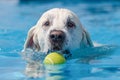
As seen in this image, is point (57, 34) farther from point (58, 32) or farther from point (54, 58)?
point (54, 58)

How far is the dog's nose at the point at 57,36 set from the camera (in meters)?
6.67

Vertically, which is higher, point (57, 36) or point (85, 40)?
point (85, 40)

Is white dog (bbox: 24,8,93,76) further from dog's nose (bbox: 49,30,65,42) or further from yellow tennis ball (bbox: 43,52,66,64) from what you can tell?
yellow tennis ball (bbox: 43,52,66,64)

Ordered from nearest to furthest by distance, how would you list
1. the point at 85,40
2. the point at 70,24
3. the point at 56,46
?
1. the point at 56,46
2. the point at 70,24
3. the point at 85,40

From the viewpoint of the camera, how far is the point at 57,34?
6.66 m

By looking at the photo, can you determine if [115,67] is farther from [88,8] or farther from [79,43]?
[88,8]

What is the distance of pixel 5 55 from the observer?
26.6 feet

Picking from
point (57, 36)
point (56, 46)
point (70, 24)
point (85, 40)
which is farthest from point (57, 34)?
point (85, 40)

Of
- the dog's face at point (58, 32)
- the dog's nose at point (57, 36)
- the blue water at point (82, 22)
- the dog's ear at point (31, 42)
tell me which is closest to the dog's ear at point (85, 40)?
the dog's face at point (58, 32)

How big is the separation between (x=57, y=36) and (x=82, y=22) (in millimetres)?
5952

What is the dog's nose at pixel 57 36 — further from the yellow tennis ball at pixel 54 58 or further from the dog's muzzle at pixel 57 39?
the yellow tennis ball at pixel 54 58

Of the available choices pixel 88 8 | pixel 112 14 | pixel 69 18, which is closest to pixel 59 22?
pixel 69 18

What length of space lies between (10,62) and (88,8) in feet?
26.8

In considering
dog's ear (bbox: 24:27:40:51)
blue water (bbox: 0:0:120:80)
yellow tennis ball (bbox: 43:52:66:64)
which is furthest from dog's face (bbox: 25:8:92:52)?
blue water (bbox: 0:0:120:80)
